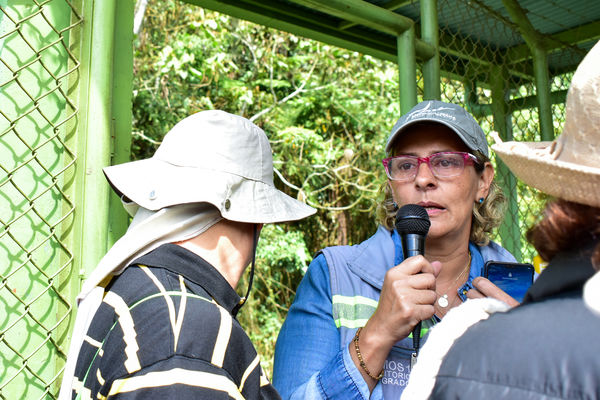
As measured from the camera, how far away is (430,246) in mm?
2156

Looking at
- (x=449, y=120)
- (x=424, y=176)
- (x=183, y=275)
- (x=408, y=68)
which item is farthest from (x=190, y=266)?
(x=408, y=68)

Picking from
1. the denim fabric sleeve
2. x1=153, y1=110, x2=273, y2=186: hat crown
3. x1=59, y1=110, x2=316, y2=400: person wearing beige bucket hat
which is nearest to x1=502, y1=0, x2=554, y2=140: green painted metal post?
the denim fabric sleeve

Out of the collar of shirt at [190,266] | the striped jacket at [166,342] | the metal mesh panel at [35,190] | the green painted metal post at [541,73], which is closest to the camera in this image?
the striped jacket at [166,342]

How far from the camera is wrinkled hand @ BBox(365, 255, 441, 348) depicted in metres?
1.57

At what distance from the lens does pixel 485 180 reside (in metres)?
2.24

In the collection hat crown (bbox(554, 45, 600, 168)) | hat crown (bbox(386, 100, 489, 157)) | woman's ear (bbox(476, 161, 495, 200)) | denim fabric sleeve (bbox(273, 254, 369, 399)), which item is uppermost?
hat crown (bbox(386, 100, 489, 157))

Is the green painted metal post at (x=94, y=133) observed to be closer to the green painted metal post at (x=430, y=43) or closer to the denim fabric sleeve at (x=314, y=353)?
the denim fabric sleeve at (x=314, y=353)

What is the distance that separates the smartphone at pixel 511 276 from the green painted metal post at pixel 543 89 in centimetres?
166

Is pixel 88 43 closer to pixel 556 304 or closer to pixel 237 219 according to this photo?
pixel 237 219

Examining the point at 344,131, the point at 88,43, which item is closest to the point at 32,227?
the point at 88,43

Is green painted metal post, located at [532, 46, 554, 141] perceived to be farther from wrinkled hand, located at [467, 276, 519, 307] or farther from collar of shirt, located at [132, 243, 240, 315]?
collar of shirt, located at [132, 243, 240, 315]

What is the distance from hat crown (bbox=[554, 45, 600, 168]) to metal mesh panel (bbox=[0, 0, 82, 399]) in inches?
54.1

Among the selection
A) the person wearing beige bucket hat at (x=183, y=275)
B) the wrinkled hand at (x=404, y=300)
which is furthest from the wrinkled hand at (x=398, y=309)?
the person wearing beige bucket hat at (x=183, y=275)

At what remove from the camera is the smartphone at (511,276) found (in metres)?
1.93
